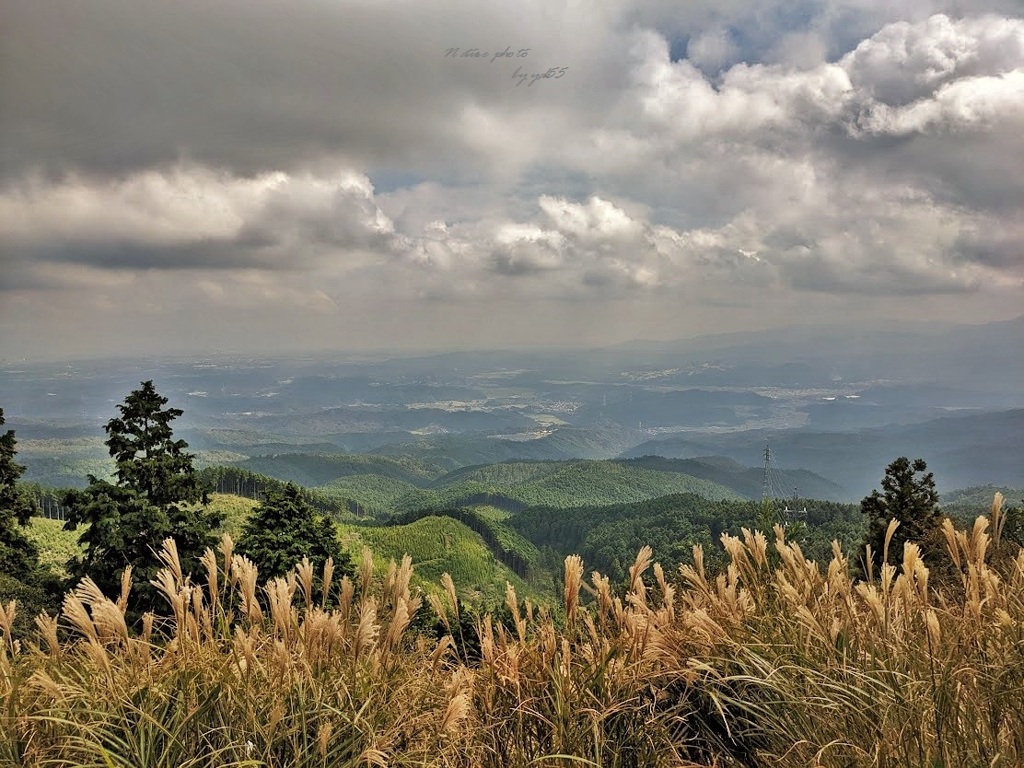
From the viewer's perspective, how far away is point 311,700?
2783 millimetres

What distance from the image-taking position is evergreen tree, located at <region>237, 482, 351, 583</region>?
22.5 meters

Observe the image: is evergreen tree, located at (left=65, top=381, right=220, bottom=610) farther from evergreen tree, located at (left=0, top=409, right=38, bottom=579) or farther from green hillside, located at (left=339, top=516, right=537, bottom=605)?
green hillside, located at (left=339, top=516, right=537, bottom=605)

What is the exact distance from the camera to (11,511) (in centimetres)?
2397

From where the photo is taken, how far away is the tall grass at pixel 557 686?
2453 mm

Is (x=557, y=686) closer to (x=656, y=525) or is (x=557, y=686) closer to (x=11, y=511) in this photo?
(x=11, y=511)

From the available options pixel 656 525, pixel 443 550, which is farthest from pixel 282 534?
pixel 656 525

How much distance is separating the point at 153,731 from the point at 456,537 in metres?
139

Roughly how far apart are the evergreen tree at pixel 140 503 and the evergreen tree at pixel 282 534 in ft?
8.92

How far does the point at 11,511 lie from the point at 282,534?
11.0 m

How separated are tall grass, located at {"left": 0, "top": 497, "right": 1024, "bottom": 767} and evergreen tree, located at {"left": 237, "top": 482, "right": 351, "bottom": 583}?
1971 cm

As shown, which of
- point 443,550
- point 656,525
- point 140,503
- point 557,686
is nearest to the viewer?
point 557,686

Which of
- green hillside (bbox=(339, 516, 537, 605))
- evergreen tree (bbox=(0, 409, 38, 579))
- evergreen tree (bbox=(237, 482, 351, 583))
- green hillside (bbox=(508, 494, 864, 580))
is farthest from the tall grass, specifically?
green hillside (bbox=(508, 494, 864, 580))

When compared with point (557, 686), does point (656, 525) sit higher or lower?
Answer: lower

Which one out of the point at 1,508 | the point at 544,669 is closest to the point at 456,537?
the point at 1,508
